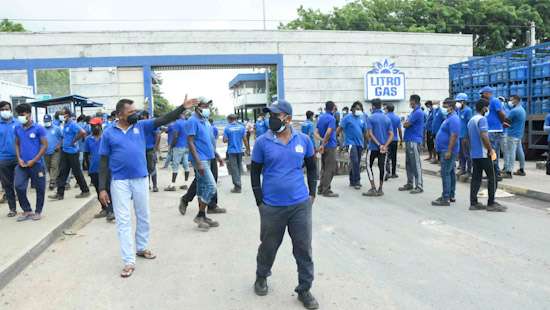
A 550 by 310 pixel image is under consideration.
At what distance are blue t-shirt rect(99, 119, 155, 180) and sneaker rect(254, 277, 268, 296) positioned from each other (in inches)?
74.5

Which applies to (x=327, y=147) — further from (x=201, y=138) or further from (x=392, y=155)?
(x=201, y=138)

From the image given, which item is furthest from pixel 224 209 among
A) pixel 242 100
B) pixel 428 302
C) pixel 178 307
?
pixel 242 100

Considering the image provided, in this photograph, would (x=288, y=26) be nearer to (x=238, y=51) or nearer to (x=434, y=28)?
(x=434, y=28)

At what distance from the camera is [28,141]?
7.56 m

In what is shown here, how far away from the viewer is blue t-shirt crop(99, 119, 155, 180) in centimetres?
520

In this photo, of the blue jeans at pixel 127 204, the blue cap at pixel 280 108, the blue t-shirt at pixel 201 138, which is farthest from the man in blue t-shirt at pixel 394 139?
the blue cap at pixel 280 108

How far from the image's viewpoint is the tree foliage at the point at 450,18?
39.5 m

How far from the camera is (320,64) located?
2795 cm

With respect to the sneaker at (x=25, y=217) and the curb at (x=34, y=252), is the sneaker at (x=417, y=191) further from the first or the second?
the sneaker at (x=25, y=217)

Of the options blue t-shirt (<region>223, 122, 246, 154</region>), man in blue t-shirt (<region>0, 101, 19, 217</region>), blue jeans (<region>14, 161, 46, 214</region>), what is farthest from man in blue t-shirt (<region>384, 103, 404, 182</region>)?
man in blue t-shirt (<region>0, 101, 19, 217</region>)

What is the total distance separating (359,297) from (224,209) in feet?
14.5

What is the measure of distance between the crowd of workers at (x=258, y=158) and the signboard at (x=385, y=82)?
1458cm

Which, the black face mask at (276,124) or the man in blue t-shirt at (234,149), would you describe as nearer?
the black face mask at (276,124)

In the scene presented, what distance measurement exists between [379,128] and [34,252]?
6.67 m
